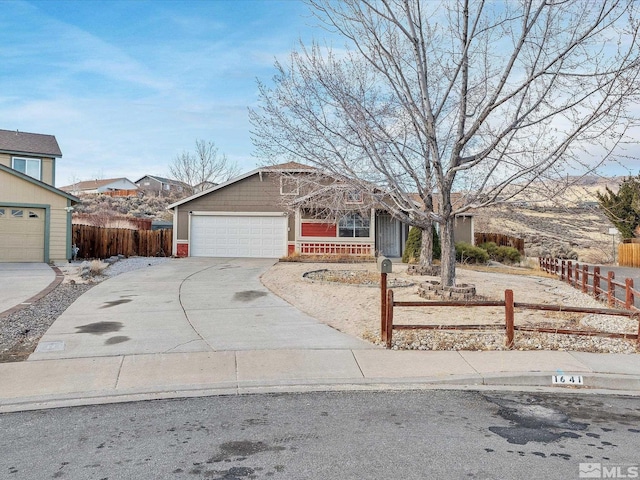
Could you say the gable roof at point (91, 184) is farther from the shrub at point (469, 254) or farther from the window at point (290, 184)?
the shrub at point (469, 254)

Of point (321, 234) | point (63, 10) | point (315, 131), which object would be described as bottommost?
point (321, 234)

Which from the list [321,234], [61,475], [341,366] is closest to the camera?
[61,475]

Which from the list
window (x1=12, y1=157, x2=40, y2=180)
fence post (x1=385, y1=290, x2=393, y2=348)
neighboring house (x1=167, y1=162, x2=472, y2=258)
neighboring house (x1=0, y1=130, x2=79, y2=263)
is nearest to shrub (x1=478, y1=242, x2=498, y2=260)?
neighboring house (x1=167, y1=162, x2=472, y2=258)

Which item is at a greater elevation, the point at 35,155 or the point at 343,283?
the point at 35,155

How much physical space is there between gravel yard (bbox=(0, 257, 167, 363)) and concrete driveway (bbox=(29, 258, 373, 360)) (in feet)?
0.73

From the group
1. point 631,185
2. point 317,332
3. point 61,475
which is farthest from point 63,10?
point 631,185

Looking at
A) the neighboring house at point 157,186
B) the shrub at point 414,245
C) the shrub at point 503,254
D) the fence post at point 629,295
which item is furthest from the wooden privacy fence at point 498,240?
the neighboring house at point 157,186

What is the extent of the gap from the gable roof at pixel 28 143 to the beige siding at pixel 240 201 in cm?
779

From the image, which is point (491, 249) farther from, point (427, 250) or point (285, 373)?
point (285, 373)

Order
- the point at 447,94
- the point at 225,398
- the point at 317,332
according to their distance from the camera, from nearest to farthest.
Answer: the point at 225,398
the point at 317,332
the point at 447,94

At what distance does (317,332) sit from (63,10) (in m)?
12.8

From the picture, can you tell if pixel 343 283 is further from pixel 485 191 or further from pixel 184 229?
pixel 184 229

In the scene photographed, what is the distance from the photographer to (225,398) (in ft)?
20.1

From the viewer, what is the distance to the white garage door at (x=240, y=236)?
86.8 feet
